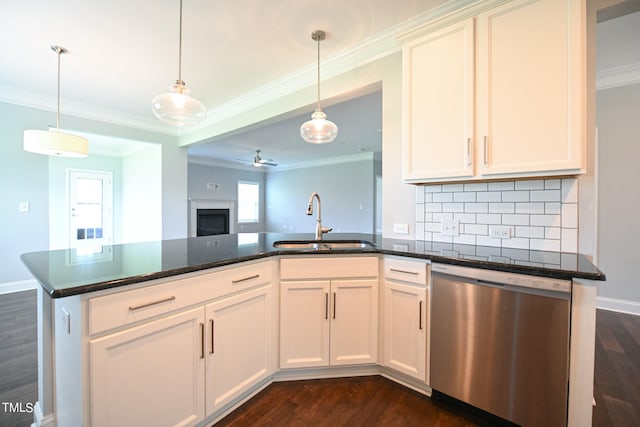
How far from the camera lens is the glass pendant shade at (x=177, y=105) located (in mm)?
1704

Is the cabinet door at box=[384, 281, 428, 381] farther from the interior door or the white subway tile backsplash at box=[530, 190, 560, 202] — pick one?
the interior door

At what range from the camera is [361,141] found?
5.59 metres

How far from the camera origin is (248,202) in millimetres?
9008

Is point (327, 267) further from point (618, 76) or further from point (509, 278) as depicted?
point (618, 76)

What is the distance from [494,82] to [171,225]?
4.82m

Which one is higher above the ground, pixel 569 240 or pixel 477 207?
pixel 477 207

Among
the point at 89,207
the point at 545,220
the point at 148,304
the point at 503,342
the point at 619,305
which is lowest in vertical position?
the point at 619,305

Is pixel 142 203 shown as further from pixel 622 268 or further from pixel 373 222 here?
pixel 622 268

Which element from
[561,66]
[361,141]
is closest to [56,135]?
[561,66]

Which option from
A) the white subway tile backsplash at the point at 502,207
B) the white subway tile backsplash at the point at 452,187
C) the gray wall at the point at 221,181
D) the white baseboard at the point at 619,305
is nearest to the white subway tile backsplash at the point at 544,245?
the white subway tile backsplash at the point at 502,207

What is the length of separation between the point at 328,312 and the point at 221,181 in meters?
7.15

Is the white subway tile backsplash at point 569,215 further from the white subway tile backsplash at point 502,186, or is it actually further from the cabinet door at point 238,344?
the cabinet door at point 238,344

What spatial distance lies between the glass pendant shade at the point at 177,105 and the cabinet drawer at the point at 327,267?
3.70ft

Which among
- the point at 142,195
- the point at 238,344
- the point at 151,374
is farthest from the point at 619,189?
the point at 142,195
